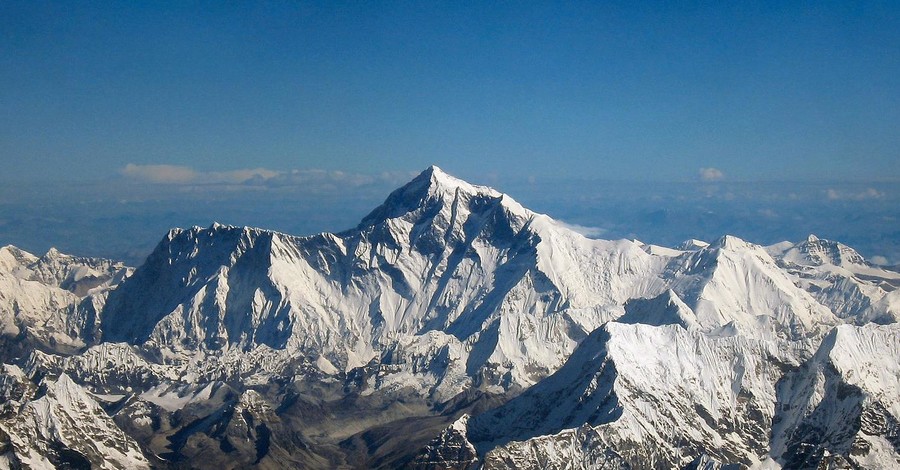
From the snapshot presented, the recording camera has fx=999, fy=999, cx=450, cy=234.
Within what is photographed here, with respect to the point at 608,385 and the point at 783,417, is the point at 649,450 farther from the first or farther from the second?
the point at 783,417

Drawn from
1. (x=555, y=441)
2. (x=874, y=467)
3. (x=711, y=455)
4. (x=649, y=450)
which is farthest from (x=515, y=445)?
(x=874, y=467)

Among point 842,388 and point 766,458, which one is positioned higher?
point 842,388

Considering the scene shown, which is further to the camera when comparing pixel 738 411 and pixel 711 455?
pixel 738 411

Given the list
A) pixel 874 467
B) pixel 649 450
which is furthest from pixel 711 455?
pixel 874 467

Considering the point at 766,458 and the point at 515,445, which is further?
the point at 766,458

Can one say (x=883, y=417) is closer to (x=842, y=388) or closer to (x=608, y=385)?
(x=842, y=388)

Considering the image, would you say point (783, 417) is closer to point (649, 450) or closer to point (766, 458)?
point (766, 458)

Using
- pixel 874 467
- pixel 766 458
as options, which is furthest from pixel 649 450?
pixel 874 467
